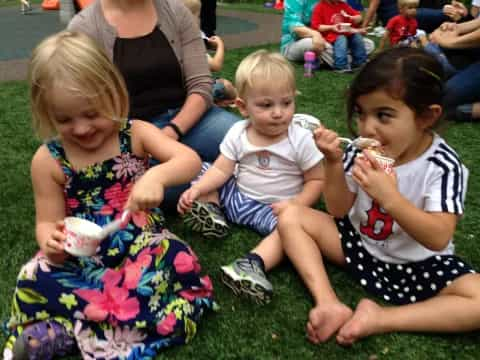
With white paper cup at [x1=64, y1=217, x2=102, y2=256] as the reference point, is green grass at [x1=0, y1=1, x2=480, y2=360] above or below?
below

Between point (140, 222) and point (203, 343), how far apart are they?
443mm

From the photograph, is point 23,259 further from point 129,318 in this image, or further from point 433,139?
point 433,139

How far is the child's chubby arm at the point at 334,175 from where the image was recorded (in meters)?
1.56

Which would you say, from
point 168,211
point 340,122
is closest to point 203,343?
point 168,211

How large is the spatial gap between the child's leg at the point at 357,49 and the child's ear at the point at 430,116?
399 centimetres

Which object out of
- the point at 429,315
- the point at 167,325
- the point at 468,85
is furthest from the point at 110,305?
the point at 468,85

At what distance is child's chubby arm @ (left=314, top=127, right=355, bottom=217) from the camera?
5.11 feet

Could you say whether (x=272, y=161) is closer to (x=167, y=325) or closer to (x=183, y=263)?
(x=183, y=263)

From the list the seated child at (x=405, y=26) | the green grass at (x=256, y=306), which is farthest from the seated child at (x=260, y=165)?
the seated child at (x=405, y=26)

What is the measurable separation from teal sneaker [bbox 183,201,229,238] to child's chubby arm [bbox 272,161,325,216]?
0.23 metres

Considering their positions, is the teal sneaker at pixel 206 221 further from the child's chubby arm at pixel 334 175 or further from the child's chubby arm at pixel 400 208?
the child's chubby arm at pixel 400 208

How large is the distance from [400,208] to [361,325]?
38 cm

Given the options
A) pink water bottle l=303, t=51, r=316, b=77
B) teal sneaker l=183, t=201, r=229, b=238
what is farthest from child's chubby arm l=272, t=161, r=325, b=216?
pink water bottle l=303, t=51, r=316, b=77

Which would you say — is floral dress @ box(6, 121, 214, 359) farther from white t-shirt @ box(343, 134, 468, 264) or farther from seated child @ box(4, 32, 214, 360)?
white t-shirt @ box(343, 134, 468, 264)
